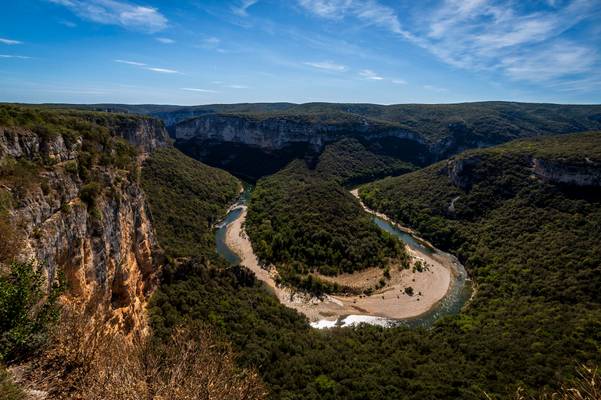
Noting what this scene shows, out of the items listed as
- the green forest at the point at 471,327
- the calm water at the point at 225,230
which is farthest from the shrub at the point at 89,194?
the calm water at the point at 225,230

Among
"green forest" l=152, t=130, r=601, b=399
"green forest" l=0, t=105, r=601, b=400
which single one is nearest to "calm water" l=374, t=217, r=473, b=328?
"green forest" l=0, t=105, r=601, b=400

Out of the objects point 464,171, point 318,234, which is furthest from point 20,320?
point 464,171

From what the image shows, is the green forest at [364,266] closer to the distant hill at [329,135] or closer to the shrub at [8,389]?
the shrub at [8,389]

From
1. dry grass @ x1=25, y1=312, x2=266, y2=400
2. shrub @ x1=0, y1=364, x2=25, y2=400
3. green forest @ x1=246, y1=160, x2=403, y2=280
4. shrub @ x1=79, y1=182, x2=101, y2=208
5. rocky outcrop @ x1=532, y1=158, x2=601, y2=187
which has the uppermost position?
shrub @ x1=79, y1=182, x2=101, y2=208

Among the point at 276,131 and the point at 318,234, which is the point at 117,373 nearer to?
the point at 318,234

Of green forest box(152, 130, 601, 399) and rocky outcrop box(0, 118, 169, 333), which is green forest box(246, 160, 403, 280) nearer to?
green forest box(152, 130, 601, 399)
